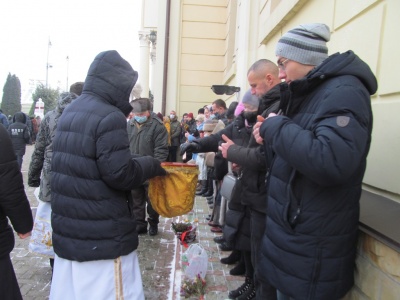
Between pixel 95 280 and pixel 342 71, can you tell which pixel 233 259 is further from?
pixel 342 71

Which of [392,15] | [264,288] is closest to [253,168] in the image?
[264,288]

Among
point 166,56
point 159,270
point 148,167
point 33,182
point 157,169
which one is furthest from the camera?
point 166,56

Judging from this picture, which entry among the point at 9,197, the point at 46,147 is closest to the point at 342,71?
the point at 9,197

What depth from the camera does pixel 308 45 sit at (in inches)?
72.8

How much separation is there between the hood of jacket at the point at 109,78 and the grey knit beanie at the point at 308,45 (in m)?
1.05

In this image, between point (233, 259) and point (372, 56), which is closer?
point (372, 56)

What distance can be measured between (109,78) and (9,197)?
968 mm

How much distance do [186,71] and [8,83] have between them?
36231mm

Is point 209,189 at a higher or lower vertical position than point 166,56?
lower

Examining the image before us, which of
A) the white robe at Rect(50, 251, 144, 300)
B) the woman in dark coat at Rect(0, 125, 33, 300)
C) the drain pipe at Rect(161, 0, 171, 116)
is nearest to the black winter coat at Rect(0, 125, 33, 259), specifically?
the woman in dark coat at Rect(0, 125, 33, 300)

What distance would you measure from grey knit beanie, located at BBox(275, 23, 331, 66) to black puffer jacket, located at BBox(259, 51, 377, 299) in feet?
0.59

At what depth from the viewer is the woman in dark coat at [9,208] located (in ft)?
7.07

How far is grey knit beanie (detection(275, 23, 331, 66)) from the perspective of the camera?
1851mm

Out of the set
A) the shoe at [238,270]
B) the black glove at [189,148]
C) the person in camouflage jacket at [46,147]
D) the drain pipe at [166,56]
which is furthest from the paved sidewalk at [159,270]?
the drain pipe at [166,56]
